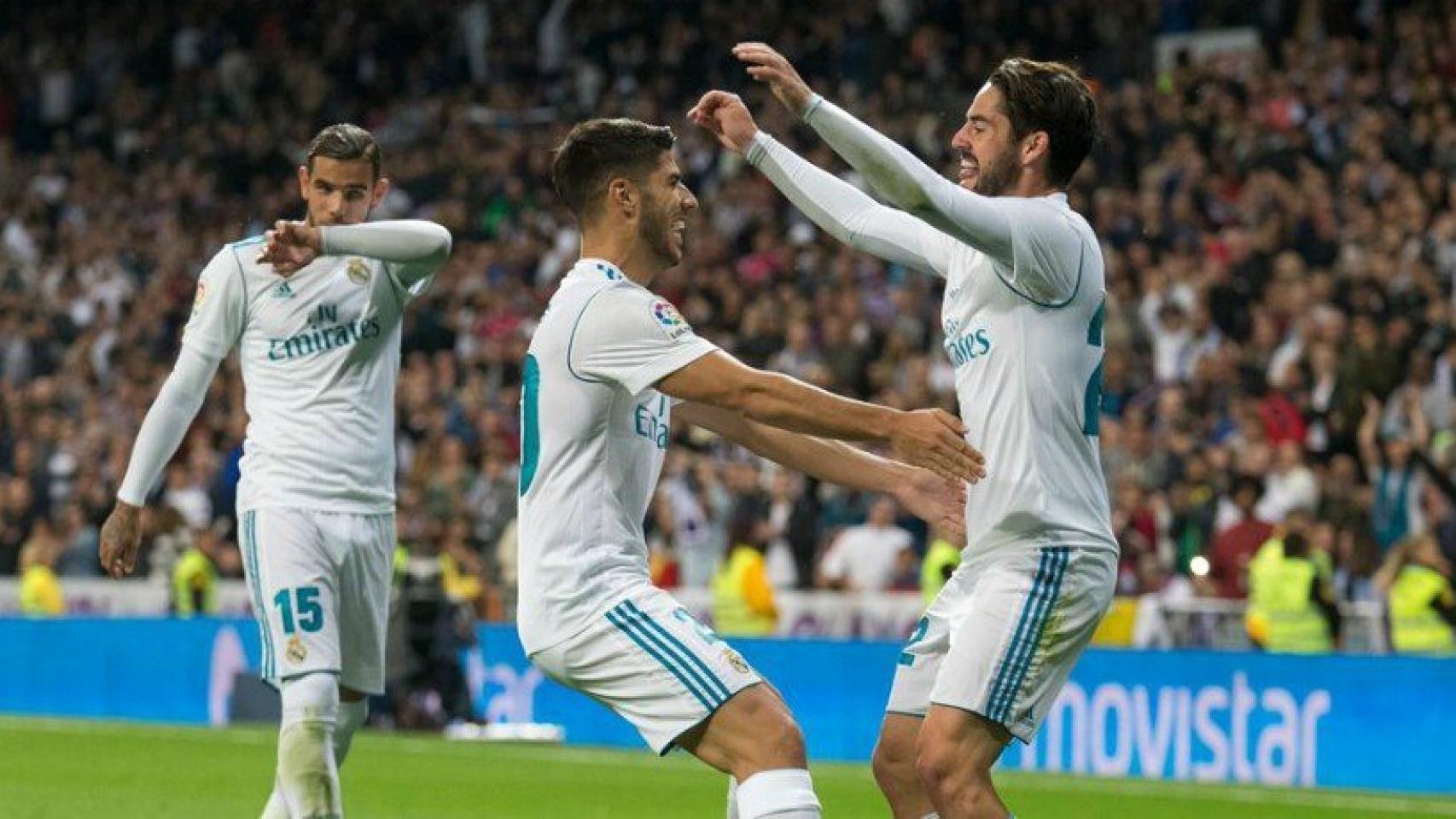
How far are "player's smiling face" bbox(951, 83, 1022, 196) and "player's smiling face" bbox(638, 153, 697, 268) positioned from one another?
2.49 ft

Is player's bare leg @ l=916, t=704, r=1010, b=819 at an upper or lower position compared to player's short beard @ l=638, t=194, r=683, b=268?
lower

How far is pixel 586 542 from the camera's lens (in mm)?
6391

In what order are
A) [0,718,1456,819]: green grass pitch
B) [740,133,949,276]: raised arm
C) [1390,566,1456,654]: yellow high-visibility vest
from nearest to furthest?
[740,133,949,276]: raised arm < [0,718,1456,819]: green grass pitch < [1390,566,1456,654]: yellow high-visibility vest

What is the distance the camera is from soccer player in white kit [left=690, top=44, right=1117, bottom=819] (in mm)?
6559

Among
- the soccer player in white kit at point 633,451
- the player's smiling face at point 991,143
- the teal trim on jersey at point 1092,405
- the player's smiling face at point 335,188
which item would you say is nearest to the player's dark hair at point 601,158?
the soccer player in white kit at point 633,451

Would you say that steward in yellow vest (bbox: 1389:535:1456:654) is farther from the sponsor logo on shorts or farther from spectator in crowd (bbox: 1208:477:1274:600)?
the sponsor logo on shorts

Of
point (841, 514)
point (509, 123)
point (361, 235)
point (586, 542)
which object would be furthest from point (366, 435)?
point (509, 123)

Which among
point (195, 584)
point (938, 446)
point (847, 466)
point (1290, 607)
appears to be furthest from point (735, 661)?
point (195, 584)

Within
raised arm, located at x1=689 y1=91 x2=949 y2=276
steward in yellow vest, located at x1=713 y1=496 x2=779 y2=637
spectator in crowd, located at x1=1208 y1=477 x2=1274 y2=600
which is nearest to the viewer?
raised arm, located at x1=689 y1=91 x2=949 y2=276

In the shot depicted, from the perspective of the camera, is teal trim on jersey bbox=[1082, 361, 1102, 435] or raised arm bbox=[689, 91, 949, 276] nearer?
teal trim on jersey bbox=[1082, 361, 1102, 435]

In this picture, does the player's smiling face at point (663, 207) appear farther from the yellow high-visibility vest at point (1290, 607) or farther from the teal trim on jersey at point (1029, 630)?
the yellow high-visibility vest at point (1290, 607)

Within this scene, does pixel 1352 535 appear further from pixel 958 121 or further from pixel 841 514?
pixel 958 121

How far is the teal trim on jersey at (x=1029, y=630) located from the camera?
6625 millimetres

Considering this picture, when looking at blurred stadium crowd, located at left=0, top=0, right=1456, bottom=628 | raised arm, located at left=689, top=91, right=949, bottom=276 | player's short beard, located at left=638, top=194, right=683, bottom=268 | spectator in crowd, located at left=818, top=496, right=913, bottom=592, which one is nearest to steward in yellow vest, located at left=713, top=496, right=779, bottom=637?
blurred stadium crowd, located at left=0, top=0, right=1456, bottom=628
